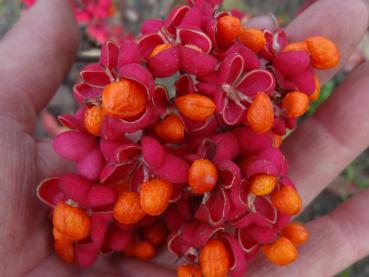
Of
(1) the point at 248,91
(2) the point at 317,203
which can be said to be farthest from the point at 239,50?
(2) the point at 317,203

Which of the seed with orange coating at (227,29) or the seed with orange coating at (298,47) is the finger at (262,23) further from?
the seed with orange coating at (227,29)

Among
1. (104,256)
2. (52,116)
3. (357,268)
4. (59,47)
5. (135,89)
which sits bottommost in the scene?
(52,116)

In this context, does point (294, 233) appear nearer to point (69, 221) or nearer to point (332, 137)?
point (332, 137)

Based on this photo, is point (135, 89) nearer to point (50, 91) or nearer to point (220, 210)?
point (220, 210)

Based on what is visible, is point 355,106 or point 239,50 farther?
point 355,106

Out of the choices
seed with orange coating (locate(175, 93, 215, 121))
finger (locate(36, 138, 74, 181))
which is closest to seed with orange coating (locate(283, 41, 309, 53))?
seed with orange coating (locate(175, 93, 215, 121))

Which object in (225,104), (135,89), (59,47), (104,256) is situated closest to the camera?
(135,89)

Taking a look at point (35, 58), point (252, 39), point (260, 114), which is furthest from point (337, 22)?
point (35, 58)

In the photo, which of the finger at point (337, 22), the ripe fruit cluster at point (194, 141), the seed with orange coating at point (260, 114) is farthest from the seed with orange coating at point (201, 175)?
the finger at point (337, 22)
